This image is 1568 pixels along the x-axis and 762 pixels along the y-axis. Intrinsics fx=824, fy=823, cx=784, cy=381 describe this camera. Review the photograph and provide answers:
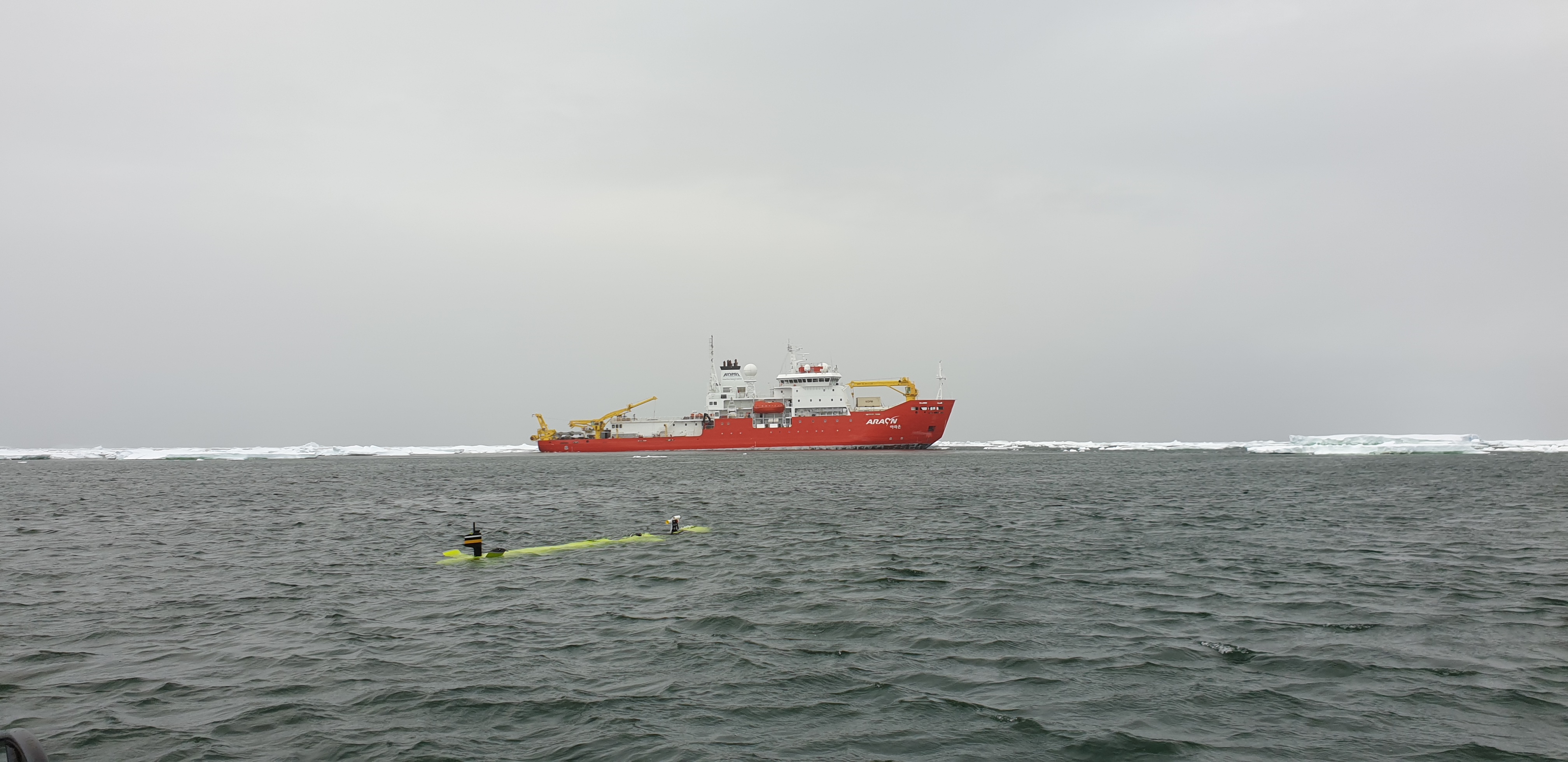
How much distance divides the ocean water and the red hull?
45.5m

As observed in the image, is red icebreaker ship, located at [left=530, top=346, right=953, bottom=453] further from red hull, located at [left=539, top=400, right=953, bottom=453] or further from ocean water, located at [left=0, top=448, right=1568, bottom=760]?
ocean water, located at [left=0, top=448, right=1568, bottom=760]

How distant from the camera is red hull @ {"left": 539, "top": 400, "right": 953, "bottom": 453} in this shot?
66250mm

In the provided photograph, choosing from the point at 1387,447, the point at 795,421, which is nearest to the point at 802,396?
the point at 795,421

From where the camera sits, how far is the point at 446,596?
35.9 feet

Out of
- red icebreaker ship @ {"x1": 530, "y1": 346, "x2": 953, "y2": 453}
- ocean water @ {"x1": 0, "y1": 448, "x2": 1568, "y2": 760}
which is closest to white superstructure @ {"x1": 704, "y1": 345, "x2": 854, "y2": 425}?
red icebreaker ship @ {"x1": 530, "y1": 346, "x2": 953, "y2": 453}

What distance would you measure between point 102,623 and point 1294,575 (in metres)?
15.3

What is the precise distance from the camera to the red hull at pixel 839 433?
217 feet

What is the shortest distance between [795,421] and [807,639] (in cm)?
5924

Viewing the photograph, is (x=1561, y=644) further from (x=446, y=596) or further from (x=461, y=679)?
(x=446, y=596)

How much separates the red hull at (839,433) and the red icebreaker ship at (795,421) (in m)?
0.06

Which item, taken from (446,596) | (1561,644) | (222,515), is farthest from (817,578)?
(222,515)

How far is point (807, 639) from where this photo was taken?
8.45m

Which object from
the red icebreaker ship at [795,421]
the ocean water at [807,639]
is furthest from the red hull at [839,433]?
the ocean water at [807,639]

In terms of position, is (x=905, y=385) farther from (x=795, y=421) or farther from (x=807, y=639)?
(x=807, y=639)
